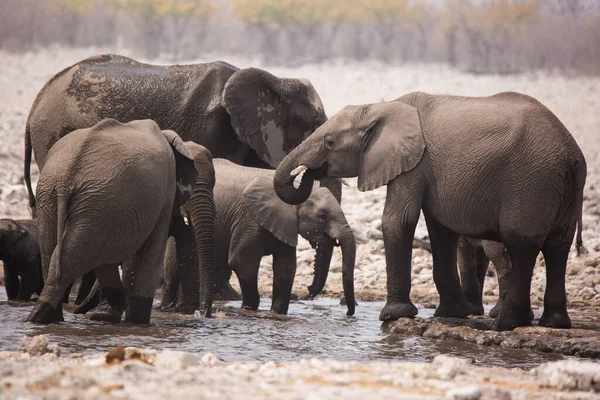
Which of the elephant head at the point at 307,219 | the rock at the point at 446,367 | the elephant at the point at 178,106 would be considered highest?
the elephant at the point at 178,106

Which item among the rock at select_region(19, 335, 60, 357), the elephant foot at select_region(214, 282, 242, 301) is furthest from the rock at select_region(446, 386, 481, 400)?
the elephant foot at select_region(214, 282, 242, 301)

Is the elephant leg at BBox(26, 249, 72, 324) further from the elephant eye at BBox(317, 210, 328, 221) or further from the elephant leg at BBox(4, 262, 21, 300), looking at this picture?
the elephant eye at BBox(317, 210, 328, 221)

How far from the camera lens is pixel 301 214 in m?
11.0

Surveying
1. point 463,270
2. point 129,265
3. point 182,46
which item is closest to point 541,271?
point 463,270

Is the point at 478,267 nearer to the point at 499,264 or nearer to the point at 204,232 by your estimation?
the point at 499,264

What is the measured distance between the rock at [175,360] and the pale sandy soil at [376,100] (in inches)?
247

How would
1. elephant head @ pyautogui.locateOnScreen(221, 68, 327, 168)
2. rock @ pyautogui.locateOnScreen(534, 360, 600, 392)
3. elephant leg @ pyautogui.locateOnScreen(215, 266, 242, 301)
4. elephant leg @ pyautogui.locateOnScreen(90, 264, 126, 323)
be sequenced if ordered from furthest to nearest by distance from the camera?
elephant head @ pyautogui.locateOnScreen(221, 68, 327, 168) → elephant leg @ pyautogui.locateOnScreen(215, 266, 242, 301) → elephant leg @ pyautogui.locateOnScreen(90, 264, 126, 323) → rock @ pyautogui.locateOnScreen(534, 360, 600, 392)

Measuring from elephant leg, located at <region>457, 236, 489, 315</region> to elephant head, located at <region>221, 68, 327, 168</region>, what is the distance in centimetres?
229

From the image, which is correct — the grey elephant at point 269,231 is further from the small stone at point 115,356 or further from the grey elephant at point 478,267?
the small stone at point 115,356

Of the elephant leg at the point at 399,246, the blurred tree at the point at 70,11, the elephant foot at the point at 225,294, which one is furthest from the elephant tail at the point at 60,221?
the blurred tree at the point at 70,11

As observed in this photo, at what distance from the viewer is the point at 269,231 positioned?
1084cm

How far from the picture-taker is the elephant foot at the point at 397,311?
9242 mm

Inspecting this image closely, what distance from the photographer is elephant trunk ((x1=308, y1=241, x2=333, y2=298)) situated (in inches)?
433

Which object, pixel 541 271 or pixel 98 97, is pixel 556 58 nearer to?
pixel 541 271
